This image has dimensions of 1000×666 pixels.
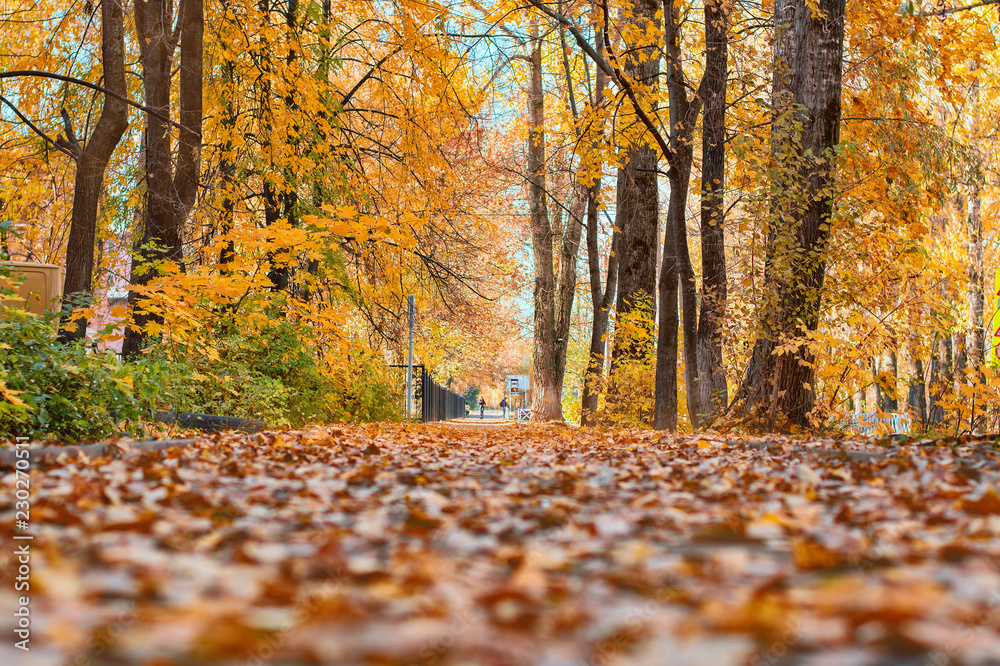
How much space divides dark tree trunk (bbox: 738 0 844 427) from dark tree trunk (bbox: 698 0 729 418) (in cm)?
131

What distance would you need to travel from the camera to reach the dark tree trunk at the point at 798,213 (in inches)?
358

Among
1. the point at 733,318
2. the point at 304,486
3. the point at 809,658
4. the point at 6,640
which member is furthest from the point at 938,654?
the point at 733,318

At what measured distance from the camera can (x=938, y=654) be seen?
1.81 m

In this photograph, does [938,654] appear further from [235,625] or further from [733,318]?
[733,318]

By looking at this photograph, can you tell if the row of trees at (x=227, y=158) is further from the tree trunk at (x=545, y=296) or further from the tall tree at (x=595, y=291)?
the tree trunk at (x=545, y=296)

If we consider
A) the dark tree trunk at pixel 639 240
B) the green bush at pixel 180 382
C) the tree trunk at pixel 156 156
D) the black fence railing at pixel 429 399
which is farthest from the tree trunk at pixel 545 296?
the tree trunk at pixel 156 156

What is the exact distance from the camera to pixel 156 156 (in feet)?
36.1

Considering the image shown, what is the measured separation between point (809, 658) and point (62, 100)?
47.4ft

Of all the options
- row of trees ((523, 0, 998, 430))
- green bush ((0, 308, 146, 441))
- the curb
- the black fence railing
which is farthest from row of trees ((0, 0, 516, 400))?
Result: the black fence railing

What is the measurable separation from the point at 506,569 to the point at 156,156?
10043mm

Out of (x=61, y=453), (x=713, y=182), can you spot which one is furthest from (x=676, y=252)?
(x=61, y=453)

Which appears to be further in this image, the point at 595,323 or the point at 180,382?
the point at 595,323

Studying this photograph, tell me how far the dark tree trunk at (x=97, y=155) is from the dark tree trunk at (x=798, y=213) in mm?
8256

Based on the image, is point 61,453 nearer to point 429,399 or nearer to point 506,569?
point 506,569
